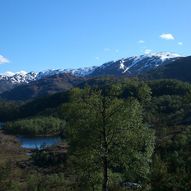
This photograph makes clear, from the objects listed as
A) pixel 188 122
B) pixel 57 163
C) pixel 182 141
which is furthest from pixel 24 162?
pixel 188 122

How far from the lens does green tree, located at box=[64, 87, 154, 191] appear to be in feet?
99.2

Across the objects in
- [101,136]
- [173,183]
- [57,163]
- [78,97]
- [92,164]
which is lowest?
[57,163]

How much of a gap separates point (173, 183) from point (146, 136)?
7106 millimetres

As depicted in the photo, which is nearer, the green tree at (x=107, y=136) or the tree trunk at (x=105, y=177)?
the tree trunk at (x=105, y=177)

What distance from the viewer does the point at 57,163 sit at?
12119 centimetres

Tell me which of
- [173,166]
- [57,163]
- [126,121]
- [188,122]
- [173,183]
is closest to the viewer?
[126,121]

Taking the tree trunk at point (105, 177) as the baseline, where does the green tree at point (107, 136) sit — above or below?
above

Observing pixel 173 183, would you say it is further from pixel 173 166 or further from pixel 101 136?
pixel 173 166

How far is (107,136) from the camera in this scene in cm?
3064

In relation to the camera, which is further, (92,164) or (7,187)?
(7,187)

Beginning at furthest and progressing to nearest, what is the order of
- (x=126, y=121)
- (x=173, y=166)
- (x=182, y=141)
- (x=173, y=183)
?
(x=182, y=141) → (x=173, y=166) → (x=173, y=183) → (x=126, y=121)

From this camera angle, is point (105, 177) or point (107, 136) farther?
point (107, 136)

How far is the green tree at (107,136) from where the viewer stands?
99.2 ft

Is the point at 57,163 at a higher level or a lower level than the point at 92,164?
lower
